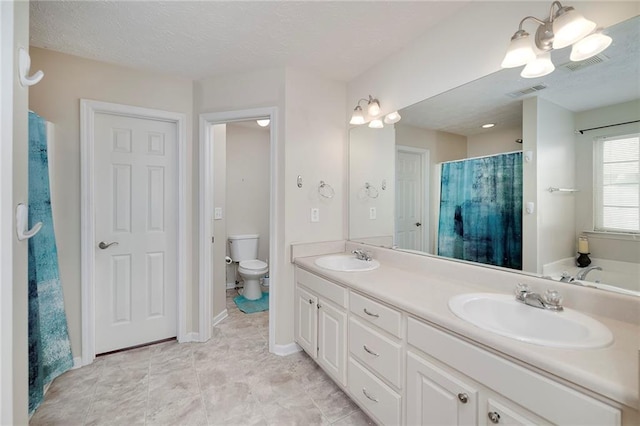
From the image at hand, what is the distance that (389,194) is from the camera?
2.19 m

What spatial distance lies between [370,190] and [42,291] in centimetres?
248

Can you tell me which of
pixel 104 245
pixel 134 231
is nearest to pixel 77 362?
pixel 104 245

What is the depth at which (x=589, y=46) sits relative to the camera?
1.10 metres

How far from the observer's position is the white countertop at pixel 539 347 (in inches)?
26.9

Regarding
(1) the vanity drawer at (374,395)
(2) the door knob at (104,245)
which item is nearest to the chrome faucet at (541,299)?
(1) the vanity drawer at (374,395)

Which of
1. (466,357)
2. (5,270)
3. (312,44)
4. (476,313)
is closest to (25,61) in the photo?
(5,270)

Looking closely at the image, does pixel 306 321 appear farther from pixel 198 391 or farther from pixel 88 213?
pixel 88 213

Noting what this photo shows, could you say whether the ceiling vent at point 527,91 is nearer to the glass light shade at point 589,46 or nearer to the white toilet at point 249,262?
the glass light shade at point 589,46

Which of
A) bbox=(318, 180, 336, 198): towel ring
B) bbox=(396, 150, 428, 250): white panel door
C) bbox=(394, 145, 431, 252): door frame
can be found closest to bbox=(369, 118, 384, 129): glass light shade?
bbox=(396, 150, 428, 250): white panel door

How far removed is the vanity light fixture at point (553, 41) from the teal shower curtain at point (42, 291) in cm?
265

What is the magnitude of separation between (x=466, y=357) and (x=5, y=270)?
64.7 inches

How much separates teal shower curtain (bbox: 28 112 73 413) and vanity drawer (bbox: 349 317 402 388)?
71.7 inches

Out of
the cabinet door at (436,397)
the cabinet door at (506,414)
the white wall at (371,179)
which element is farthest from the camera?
the white wall at (371,179)

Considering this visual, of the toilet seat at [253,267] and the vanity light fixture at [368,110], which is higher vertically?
the vanity light fixture at [368,110]
